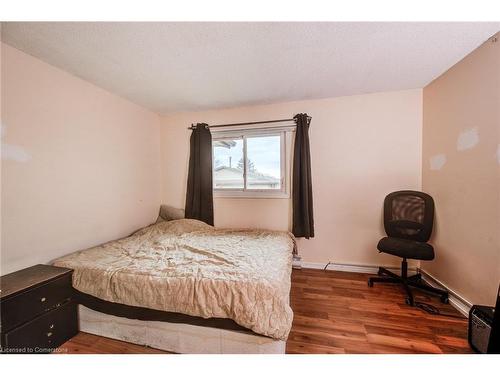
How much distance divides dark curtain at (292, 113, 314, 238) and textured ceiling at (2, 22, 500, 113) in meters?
0.51

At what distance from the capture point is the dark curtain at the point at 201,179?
3.15m

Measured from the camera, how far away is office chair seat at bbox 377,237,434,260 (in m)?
1.99

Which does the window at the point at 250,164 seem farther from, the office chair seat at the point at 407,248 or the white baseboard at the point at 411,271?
the office chair seat at the point at 407,248

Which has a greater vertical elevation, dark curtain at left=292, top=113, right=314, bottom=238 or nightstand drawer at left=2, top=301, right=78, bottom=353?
dark curtain at left=292, top=113, right=314, bottom=238

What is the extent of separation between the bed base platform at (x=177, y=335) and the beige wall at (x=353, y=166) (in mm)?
1788

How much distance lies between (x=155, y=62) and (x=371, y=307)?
311 cm

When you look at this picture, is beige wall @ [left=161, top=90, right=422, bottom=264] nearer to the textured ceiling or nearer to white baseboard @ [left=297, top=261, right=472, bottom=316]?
white baseboard @ [left=297, top=261, right=472, bottom=316]

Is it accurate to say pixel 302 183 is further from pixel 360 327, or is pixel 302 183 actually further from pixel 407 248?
pixel 360 327

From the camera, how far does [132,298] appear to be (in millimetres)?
1484

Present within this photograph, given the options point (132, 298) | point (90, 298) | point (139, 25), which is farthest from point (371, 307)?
point (139, 25)

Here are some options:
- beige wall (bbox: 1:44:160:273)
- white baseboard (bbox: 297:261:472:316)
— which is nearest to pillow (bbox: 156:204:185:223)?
beige wall (bbox: 1:44:160:273)

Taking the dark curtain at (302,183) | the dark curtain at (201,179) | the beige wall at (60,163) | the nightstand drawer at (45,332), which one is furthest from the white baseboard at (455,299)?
the beige wall at (60,163)
